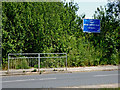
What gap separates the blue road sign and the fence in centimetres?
578

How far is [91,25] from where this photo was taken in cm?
2573

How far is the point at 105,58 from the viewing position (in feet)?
83.4

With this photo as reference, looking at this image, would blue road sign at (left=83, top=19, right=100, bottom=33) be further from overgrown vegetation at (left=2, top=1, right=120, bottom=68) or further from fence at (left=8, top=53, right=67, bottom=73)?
fence at (left=8, top=53, right=67, bottom=73)

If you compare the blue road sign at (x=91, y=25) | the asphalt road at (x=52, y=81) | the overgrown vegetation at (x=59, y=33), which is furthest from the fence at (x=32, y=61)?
the blue road sign at (x=91, y=25)

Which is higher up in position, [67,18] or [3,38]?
[67,18]

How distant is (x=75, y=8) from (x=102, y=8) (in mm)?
3383

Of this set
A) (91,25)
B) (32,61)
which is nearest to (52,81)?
(32,61)

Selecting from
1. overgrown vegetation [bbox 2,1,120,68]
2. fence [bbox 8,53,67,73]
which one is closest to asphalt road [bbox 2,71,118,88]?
fence [bbox 8,53,67,73]

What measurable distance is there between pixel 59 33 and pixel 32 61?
4715 mm

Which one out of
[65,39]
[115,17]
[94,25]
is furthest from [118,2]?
[65,39]

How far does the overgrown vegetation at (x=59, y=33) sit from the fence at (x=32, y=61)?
67.9 inches

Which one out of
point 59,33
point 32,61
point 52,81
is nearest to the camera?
point 52,81

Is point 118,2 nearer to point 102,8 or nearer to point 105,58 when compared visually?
point 102,8

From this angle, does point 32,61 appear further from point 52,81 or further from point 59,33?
point 52,81
